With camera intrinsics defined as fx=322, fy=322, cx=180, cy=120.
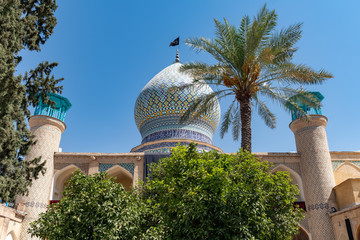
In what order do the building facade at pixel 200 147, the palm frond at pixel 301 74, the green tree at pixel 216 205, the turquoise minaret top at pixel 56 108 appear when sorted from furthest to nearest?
the turquoise minaret top at pixel 56 108, the building facade at pixel 200 147, the palm frond at pixel 301 74, the green tree at pixel 216 205

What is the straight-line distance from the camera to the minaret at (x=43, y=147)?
11633mm

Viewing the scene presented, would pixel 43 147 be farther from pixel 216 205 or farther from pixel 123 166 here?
pixel 216 205

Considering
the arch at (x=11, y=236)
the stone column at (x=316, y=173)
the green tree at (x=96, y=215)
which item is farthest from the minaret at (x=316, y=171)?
the arch at (x=11, y=236)

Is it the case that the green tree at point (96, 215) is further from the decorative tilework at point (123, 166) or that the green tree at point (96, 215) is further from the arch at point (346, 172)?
the arch at point (346, 172)

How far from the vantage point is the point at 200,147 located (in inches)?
595

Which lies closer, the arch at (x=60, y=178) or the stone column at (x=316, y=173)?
the stone column at (x=316, y=173)

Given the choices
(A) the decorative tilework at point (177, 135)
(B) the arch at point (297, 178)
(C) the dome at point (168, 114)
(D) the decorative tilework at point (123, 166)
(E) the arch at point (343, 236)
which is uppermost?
(C) the dome at point (168, 114)

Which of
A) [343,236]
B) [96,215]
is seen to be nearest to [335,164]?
[343,236]

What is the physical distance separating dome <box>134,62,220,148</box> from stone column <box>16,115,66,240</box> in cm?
444

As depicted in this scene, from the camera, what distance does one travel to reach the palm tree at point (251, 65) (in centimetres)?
814

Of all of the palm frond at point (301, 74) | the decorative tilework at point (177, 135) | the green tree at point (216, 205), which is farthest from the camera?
the decorative tilework at point (177, 135)

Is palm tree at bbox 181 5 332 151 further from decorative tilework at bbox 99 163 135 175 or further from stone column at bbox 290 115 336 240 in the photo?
decorative tilework at bbox 99 163 135 175

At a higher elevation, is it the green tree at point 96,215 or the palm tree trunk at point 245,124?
the palm tree trunk at point 245,124

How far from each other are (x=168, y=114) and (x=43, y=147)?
610cm
